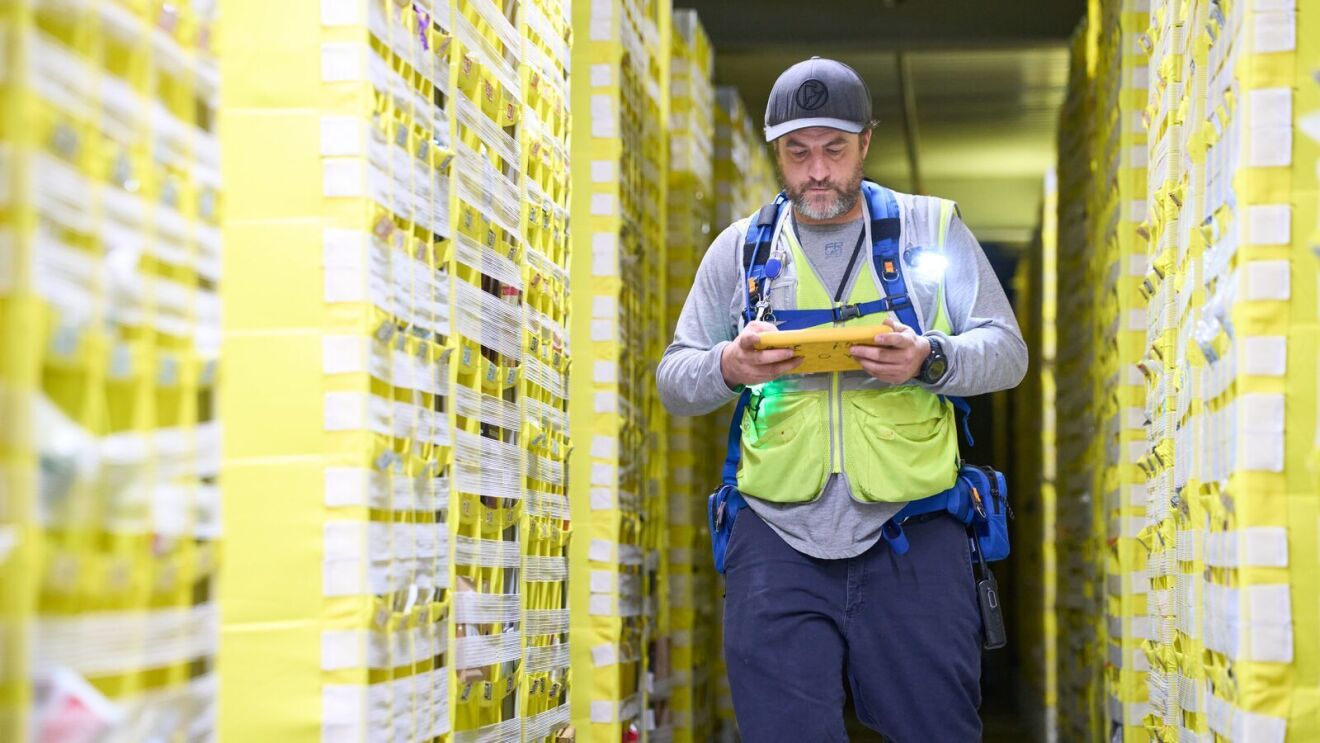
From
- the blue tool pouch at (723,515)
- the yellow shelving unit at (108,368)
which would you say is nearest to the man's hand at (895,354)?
the blue tool pouch at (723,515)

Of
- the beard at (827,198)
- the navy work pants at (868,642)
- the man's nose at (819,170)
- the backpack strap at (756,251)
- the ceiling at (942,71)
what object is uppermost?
the ceiling at (942,71)

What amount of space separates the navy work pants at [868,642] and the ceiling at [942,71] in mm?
5615

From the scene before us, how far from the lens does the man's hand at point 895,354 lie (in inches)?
142

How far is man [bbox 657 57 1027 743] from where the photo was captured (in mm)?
3744

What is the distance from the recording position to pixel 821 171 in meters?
3.94

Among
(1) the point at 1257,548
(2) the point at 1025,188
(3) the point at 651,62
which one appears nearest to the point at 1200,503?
(1) the point at 1257,548

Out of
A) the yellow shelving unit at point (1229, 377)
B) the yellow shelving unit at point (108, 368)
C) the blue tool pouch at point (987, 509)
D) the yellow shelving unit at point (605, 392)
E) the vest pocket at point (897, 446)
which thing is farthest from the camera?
the yellow shelving unit at point (605, 392)

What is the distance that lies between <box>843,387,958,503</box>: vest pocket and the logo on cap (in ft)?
2.28

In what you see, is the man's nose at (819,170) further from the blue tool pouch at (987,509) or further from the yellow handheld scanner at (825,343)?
the blue tool pouch at (987,509)

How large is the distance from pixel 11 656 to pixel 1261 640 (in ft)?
6.86

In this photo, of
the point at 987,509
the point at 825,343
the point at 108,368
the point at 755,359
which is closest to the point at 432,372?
the point at 755,359

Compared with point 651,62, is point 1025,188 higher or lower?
higher

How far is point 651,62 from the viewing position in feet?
21.1

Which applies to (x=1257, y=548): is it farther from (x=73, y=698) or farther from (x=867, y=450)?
(x=73, y=698)
